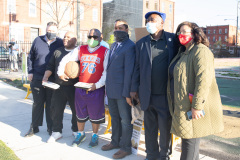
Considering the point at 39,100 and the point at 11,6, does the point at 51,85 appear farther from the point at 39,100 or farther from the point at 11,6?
the point at 11,6

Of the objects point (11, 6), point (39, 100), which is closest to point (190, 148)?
point (39, 100)

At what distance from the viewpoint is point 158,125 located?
376 cm

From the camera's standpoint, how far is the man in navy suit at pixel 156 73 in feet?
11.6

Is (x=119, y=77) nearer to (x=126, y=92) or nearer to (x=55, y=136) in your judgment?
(x=126, y=92)

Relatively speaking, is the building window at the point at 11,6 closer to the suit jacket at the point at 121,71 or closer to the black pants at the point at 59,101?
the black pants at the point at 59,101

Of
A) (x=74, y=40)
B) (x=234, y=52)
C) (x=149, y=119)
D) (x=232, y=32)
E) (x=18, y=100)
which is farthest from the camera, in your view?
(x=232, y=32)

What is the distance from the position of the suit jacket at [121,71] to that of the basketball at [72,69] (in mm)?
651

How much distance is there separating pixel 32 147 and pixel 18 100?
440cm

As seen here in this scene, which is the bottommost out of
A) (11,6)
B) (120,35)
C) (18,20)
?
(120,35)

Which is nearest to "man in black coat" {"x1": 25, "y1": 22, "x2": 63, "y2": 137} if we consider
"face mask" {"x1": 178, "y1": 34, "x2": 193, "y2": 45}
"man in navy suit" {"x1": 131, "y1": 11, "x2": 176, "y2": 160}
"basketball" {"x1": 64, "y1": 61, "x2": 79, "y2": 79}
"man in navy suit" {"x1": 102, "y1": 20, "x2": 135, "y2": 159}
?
"basketball" {"x1": 64, "y1": 61, "x2": 79, "y2": 79}

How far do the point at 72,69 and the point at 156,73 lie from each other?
1.58 metres

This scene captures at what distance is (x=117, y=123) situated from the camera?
4.36 meters

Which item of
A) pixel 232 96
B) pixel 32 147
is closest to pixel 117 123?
pixel 32 147

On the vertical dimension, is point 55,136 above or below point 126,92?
below
